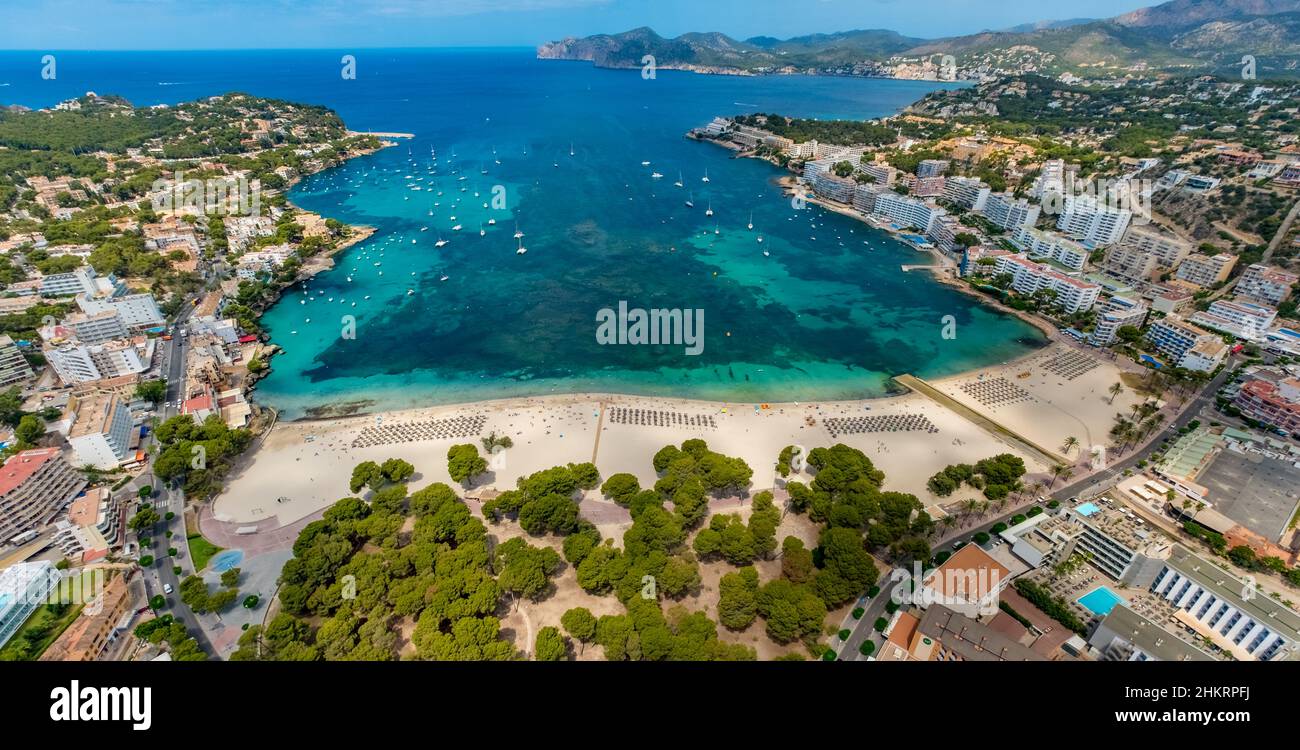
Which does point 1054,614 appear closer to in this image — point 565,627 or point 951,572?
point 951,572

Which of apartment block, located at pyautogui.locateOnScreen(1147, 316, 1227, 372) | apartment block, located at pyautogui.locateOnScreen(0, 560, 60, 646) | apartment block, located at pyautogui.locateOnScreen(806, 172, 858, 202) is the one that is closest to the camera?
apartment block, located at pyautogui.locateOnScreen(0, 560, 60, 646)

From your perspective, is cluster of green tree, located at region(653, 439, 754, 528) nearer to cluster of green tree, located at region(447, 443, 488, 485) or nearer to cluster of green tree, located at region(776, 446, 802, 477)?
cluster of green tree, located at region(776, 446, 802, 477)

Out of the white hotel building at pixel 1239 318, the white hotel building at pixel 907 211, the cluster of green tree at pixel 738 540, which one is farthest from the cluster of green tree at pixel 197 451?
the white hotel building at pixel 1239 318

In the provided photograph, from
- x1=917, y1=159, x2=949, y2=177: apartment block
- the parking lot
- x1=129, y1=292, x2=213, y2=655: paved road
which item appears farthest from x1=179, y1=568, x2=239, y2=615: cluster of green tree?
x1=917, y1=159, x2=949, y2=177: apartment block

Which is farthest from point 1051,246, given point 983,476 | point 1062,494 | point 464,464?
point 464,464

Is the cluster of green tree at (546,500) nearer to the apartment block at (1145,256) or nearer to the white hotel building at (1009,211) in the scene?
the apartment block at (1145,256)

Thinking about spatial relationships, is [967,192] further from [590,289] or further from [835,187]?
[590,289]

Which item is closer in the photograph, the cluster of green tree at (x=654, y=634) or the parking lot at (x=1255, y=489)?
the cluster of green tree at (x=654, y=634)
